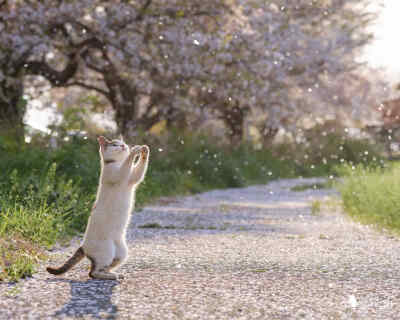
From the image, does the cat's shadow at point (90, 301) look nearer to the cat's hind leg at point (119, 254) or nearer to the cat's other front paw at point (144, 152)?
the cat's hind leg at point (119, 254)

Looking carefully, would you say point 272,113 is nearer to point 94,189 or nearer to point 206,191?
point 206,191

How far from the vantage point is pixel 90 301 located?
3.98 m

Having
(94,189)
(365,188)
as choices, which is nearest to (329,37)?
(365,188)

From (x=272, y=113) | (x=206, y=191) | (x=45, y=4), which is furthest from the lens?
(x=272, y=113)

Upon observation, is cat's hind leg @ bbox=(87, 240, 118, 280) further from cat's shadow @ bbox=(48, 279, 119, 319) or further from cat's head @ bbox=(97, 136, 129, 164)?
cat's head @ bbox=(97, 136, 129, 164)

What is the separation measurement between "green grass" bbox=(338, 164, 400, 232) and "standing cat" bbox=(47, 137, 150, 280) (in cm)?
446

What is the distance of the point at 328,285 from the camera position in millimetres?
4629

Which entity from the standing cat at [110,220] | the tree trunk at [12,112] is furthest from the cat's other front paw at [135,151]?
the tree trunk at [12,112]

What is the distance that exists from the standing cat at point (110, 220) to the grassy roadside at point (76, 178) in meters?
0.58

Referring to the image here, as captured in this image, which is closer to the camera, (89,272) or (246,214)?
(89,272)

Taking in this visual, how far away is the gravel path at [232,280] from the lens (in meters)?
3.86

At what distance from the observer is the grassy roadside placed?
5.75m

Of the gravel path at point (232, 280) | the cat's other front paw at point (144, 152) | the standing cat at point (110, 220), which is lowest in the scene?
the gravel path at point (232, 280)

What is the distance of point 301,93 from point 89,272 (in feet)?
65.6
